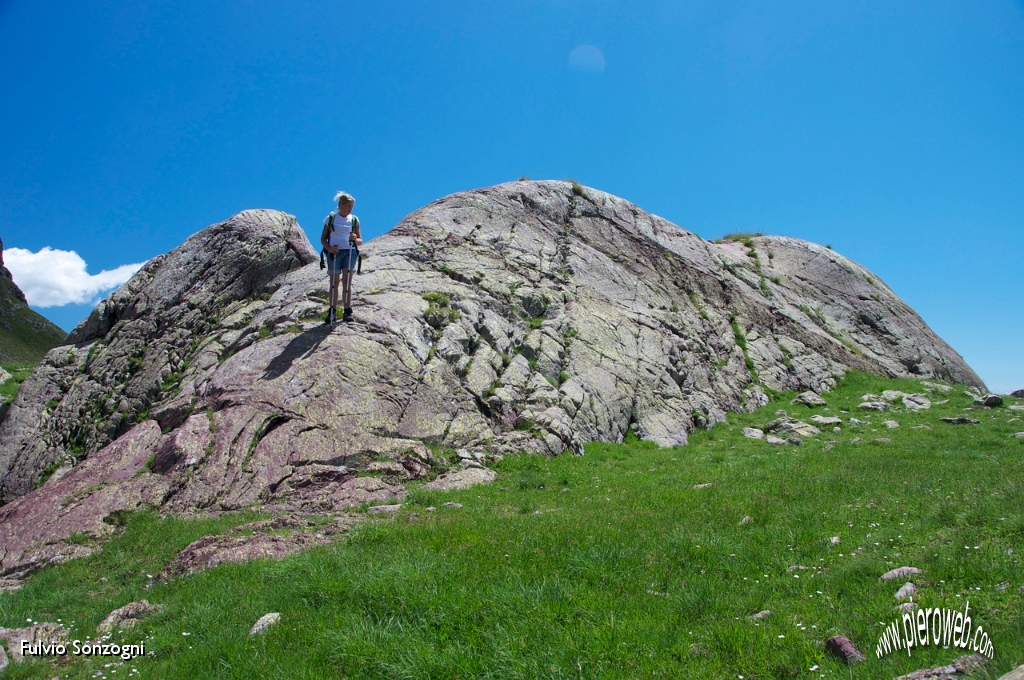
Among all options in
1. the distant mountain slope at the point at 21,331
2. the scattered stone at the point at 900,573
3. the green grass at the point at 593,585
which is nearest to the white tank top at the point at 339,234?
the green grass at the point at 593,585

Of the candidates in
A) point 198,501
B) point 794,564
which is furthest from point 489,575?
point 198,501

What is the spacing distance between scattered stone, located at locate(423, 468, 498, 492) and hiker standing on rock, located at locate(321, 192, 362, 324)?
6585 millimetres

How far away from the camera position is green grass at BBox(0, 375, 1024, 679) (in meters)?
5.70

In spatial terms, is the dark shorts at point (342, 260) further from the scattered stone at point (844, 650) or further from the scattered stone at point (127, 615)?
the scattered stone at point (844, 650)

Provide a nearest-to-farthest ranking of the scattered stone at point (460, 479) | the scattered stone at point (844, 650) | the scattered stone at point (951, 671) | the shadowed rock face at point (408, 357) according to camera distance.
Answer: the scattered stone at point (951, 671), the scattered stone at point (844, 650), the shadowed rock face at point (408, 357), the scattered stone at point (460, 479)

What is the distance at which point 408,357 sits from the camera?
17547mm

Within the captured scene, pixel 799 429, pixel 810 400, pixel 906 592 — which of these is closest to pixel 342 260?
pixel 906 592

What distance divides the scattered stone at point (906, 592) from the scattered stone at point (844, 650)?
1.24 metres

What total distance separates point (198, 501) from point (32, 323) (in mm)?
235443

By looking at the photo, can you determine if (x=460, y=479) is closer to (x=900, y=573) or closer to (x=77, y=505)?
(x=77, y=505)

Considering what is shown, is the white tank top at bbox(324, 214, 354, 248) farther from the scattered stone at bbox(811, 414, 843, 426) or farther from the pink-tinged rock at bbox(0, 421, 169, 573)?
the scattered stone at bbox(811, 414, 843, 426)

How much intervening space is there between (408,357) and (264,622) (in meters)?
11.2

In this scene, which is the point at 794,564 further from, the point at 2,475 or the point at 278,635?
the point at 2,475

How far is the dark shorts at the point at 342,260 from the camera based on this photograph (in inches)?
688
